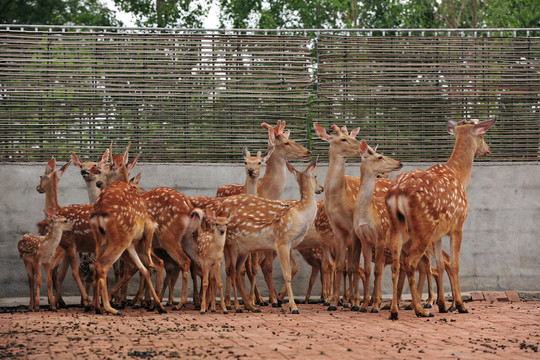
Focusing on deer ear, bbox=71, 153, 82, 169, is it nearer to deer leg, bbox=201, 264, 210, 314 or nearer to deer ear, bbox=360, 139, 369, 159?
deer leg, bbox=201, 264, 210, 314

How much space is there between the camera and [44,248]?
37.0ft

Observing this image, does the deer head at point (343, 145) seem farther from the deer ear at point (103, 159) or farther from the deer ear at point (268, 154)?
the deer ear at point (103, 159)

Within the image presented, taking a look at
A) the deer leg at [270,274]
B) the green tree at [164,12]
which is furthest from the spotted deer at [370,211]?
the green tree at [164,12]

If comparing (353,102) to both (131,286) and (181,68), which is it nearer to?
(181,68)

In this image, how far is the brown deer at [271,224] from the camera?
35.0 feet

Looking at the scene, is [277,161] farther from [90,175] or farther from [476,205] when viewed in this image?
[476,205]

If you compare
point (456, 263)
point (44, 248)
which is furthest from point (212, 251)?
point (456, 263)

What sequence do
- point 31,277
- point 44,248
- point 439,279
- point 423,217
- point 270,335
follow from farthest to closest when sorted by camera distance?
1. point 31,277
2. point 44,248
3. point 439,279
4. point 423,217
5. point 270,335

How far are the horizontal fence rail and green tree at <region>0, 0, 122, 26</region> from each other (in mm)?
15125

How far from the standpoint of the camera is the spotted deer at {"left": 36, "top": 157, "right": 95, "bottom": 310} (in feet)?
37.9

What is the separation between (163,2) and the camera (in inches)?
1110

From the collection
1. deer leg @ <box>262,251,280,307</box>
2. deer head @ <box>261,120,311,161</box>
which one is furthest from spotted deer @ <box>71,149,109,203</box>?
deer leg @ <box>262,251,280,307</box>

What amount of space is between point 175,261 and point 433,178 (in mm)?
3801

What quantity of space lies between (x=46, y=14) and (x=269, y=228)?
2031cm
